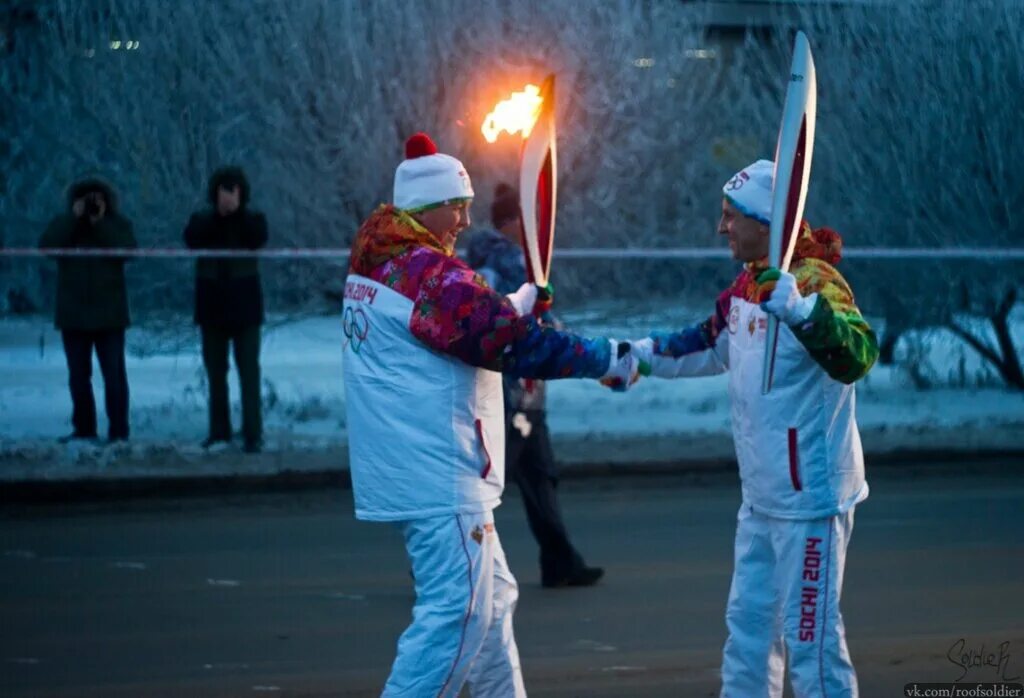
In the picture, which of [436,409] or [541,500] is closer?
[436,409]

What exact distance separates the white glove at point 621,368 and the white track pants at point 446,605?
0.55 metres

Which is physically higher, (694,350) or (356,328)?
(356,328)

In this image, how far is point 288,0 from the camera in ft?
49.3

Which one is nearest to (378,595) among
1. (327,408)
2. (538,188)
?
(538,188)

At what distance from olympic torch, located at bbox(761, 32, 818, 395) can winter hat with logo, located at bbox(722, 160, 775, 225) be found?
0.23m

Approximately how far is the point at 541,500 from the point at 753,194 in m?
3.03

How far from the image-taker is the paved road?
6.48m

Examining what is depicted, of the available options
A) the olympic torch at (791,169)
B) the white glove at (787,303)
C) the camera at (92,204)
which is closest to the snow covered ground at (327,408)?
the camera at (92,204)

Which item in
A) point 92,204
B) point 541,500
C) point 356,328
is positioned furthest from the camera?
point 92,204

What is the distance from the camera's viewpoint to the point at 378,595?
7.89 m

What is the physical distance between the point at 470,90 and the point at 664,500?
559 centimetres

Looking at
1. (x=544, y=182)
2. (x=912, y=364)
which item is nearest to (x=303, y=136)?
(x=912, y=364)

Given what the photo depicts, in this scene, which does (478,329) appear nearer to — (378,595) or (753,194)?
(753,194)

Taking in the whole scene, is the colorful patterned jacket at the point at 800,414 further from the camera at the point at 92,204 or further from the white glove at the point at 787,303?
the camera at the point at 92,204
